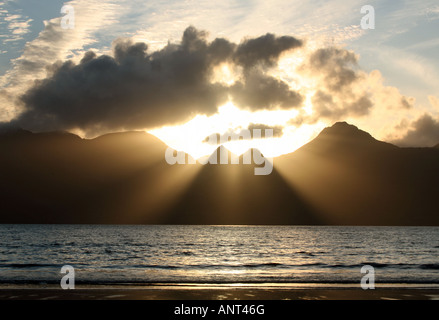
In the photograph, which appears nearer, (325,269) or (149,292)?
(149,292)

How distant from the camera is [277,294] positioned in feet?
95.6
